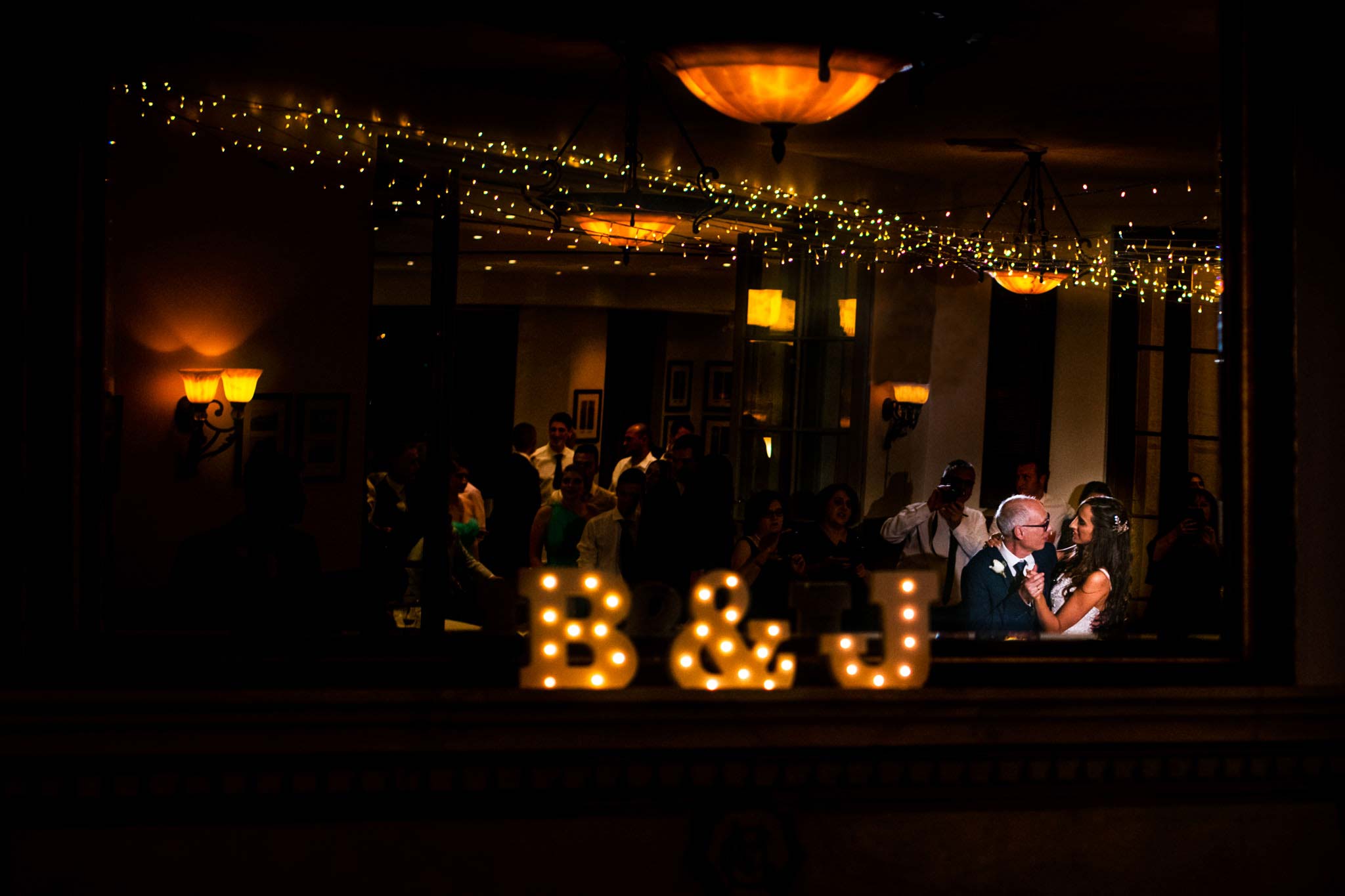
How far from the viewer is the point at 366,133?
11.0 feet

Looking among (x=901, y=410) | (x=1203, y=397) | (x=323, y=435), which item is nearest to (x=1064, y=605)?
(x=1203, y=397)

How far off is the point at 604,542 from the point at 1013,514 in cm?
117

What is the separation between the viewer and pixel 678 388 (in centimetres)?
423

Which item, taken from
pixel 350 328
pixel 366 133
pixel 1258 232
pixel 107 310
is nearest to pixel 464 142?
pixel 366 133

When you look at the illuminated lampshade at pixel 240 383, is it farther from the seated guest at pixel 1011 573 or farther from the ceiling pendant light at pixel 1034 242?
the ceiling pendant light at pixel 1034 242

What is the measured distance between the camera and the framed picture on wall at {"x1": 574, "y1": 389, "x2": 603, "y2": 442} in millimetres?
4078

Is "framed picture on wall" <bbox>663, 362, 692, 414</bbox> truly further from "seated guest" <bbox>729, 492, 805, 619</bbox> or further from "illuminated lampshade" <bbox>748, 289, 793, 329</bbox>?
"seated guest" <bbox>729, 492, 805, 619</bbox>

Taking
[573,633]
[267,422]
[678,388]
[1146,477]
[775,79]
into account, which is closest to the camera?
[573,633]

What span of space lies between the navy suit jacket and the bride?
0.17 feet

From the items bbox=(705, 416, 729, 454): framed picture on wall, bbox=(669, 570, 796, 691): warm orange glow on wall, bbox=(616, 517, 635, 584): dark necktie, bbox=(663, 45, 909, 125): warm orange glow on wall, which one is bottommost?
bbox=(669, 570, 796, 691): warm orange glow on wall

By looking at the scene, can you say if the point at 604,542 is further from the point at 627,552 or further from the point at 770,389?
the point at 770,389

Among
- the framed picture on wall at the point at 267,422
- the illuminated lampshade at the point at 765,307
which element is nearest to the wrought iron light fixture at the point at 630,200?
the illuminated lampshade at the point at 765,307

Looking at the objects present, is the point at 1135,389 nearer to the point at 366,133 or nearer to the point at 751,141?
the point at 751,141

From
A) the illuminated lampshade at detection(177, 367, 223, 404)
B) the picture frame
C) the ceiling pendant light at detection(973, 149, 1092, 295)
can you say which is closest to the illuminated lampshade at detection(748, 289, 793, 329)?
the picture frame
